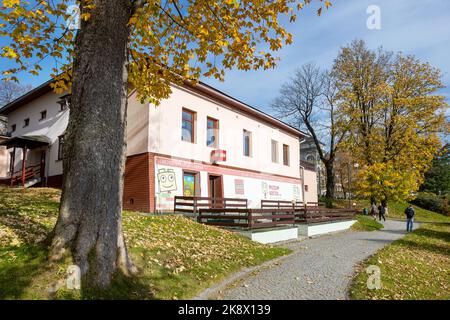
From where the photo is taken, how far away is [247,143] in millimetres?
22312

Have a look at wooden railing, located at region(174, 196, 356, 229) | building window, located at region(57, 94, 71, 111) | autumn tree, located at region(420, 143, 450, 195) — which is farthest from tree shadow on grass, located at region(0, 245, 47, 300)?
A: autumn tree, located at region(420, 143, 450, 195)

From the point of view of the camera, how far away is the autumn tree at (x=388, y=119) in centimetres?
2531

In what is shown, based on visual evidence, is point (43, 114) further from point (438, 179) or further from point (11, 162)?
point (438, 179)

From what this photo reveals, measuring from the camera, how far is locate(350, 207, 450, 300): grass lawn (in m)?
6.21

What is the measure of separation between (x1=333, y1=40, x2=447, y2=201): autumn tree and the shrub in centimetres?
1476

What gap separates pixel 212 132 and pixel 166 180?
5030 millimetres

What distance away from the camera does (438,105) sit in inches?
1058

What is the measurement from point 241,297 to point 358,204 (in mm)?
40054

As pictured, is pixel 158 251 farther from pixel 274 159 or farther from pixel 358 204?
pixel 358 204

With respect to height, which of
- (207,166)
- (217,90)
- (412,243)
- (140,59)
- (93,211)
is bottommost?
(412,243)

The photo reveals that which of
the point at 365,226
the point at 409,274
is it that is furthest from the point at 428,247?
the point at 365,226

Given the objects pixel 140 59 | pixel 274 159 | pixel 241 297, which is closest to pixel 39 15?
pixel 140 59

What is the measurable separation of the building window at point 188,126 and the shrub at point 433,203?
3586 cm

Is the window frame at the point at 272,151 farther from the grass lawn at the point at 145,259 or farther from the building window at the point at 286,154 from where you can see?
the grass lawn at the point at 145,259
